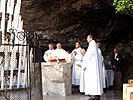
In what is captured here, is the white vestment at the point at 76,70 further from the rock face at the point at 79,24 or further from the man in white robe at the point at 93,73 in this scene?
the rock face at the point at 79,24

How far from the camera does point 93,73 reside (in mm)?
8281

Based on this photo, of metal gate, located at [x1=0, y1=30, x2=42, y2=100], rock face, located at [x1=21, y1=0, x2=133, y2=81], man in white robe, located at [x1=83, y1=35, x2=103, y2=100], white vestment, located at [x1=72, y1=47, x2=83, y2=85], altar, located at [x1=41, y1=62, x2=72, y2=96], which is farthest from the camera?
rock face, located at [x1=21, y1=0, x2=133, y2=81]

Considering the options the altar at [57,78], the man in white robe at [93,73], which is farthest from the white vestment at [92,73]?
the altar at [57,78]

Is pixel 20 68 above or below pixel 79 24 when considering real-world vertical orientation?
below

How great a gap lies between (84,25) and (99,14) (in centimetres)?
Answer: 107

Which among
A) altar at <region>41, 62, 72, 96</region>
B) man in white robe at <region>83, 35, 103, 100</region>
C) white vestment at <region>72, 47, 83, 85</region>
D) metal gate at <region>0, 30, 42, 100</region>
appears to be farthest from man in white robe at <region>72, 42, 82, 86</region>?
metal gate at <region>0, 30, 42, 100</region>

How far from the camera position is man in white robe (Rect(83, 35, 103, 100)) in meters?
8.20

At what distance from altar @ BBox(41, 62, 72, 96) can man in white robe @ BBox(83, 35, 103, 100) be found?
1.72 meters

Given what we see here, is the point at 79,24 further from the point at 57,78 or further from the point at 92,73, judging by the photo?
the point at 92,73

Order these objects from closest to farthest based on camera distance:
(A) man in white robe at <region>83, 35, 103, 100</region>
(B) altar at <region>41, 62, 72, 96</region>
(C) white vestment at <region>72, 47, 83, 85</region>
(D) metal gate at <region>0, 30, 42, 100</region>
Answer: (D) metal gate at <region>0, 30, 42, 100</region> < (A) man in white robe at <region>83, 35, 103, 100</region> < (B) altar at <region>41, 62, 72, 96</region> < (C) white vestment at <region>72, 47, 83, 85</region>

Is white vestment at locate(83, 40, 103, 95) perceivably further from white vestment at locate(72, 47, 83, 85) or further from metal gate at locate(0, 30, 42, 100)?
white vestment at locate(72, 47, 83, 85)

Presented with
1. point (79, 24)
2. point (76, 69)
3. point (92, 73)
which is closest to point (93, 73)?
point (92, 73)

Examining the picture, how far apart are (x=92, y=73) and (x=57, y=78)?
2072 mm

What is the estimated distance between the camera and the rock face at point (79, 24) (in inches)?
554
